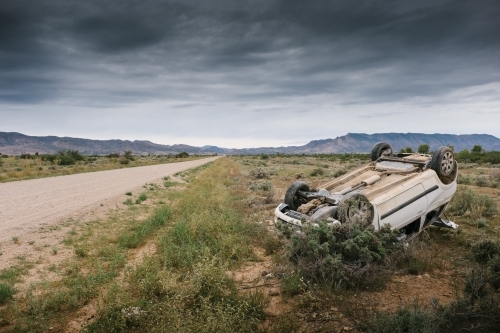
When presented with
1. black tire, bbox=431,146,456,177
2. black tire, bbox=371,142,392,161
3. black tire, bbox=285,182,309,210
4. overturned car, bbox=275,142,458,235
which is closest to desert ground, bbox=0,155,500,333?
overturned car, bbox=275,142,458,235

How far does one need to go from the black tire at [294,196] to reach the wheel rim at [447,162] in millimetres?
3481

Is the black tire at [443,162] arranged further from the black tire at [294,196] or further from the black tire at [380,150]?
the black tire at [294,196]

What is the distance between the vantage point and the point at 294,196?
7.79 metres

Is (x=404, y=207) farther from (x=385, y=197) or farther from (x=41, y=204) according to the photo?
(x=41, y=204)

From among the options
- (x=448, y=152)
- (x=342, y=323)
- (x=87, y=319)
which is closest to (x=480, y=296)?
(x=342, y=323)

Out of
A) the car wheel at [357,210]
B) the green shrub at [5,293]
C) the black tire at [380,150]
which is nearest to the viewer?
the green shrub at [5,293]

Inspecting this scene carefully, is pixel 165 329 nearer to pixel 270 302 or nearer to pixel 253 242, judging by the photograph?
pixel 270 302

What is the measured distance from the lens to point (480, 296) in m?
4.20

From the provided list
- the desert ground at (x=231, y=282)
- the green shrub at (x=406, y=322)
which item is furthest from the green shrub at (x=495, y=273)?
the green shrub at (x=406, y=322)

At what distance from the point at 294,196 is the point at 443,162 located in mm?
3869

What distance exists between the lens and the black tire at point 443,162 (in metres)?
7.75

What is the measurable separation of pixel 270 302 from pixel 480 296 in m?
2.93

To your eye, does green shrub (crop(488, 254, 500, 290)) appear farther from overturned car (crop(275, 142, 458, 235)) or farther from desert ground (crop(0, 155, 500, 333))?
overturned car (crop(275, 142, 458, 235))

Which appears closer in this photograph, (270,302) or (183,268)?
(270,302)
